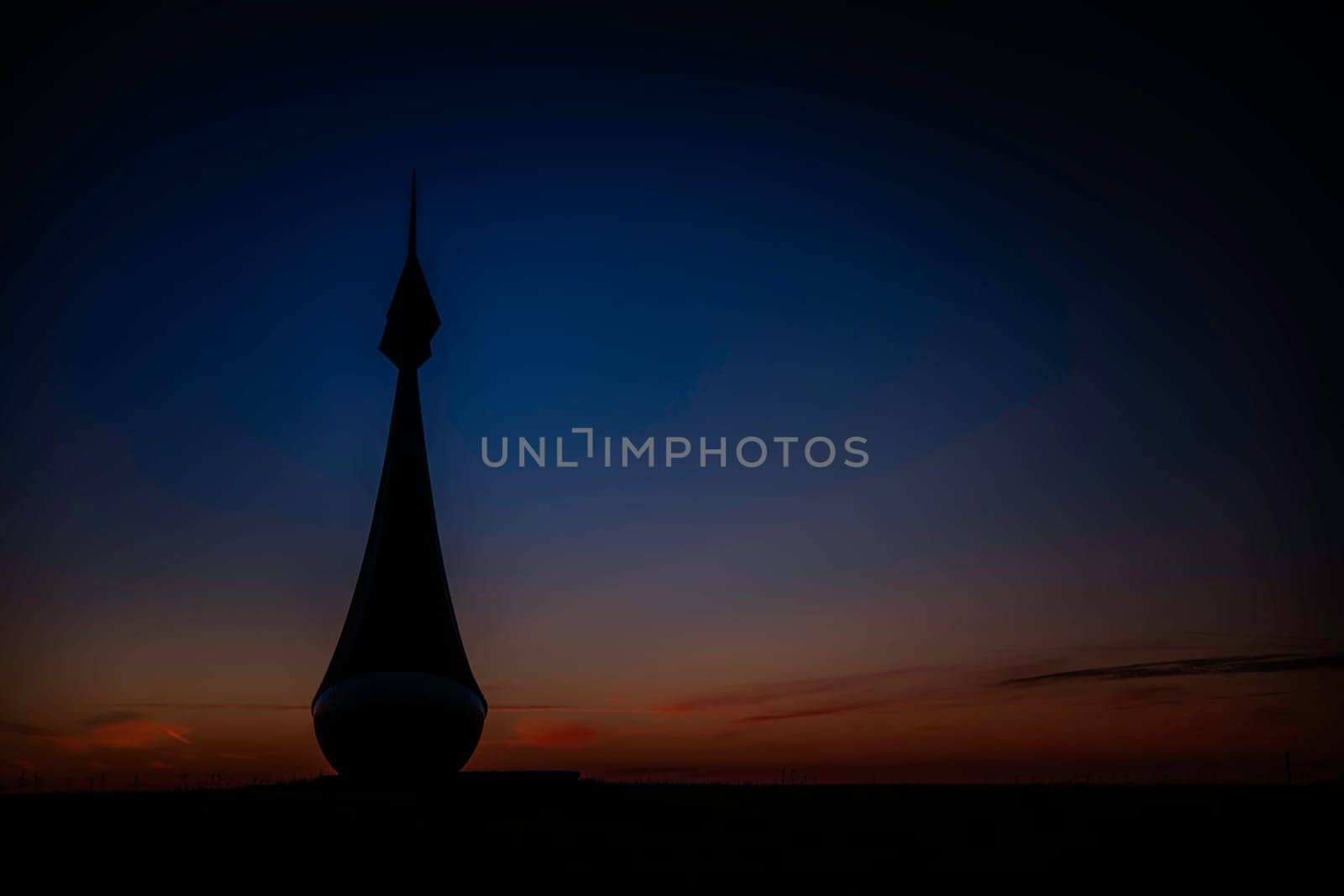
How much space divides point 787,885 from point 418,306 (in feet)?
93.3

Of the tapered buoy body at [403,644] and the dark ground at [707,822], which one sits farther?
the tapered buoy body at [403,644]

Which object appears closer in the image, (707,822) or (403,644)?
(707,822)

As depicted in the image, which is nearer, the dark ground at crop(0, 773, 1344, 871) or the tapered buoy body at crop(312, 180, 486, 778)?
the dark ground at crop(0, 773, 1344, 871)

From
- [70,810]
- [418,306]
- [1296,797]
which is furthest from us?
[418,306]

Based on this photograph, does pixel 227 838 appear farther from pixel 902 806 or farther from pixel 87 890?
pixel 902 806

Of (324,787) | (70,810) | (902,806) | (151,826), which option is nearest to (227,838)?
(151,826)

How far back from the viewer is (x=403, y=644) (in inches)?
1300

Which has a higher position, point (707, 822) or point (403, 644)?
point (403, 644)

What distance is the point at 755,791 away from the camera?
107 ft

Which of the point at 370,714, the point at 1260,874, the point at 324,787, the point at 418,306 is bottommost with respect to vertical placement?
the point at 1260,874

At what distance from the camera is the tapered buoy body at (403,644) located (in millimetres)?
31766

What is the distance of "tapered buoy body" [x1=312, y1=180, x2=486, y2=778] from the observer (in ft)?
104

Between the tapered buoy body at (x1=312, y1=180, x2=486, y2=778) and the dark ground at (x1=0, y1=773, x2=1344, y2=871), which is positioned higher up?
the tapered buoy body at (x1=312, y1=180, x2=486, y2=778)

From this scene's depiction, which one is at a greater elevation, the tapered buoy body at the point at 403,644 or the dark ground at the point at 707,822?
the tapered buoy body at the point at 403,644
